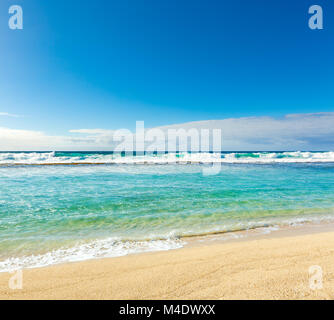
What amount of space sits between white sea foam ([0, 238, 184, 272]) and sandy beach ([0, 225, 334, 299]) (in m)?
0.34

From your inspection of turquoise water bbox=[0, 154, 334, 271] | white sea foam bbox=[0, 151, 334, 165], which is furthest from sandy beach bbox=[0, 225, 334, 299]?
white sea foam bbox=[0, 151, 334, 165]

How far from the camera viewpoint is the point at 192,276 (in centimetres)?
296

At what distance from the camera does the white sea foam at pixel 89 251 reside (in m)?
3.80

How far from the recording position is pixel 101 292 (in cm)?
265

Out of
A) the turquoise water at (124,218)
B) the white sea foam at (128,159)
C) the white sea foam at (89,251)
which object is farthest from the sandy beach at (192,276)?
the white sea foam at (128,159)

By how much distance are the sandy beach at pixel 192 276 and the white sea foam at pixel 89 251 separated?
341 mm

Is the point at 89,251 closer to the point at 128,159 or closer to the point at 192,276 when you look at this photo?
the point at 192,276

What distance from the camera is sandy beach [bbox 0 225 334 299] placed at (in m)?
2.57

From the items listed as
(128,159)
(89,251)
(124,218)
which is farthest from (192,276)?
(128,159)

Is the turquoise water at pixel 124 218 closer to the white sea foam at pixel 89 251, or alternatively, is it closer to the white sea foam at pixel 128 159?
the white sea foam at pixel 89 251

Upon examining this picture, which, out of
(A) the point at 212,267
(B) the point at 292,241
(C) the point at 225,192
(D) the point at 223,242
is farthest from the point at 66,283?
(C) the point at 225,192
